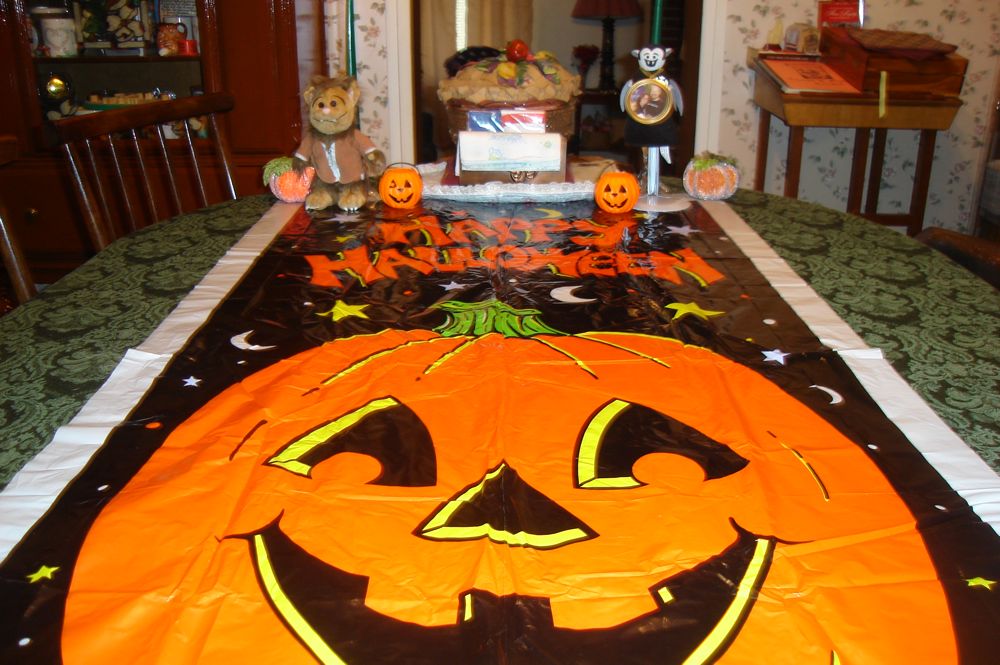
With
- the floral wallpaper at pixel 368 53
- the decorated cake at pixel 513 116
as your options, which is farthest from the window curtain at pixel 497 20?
the decorated cake at pixel 513 116

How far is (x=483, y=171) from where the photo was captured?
6.16ft

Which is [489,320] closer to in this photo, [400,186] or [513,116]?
[400,186]

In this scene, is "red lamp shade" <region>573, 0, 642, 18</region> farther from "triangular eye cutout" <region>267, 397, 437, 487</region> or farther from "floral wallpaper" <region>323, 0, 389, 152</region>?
"triangular eye cutout" <region>267, 397, 437, 487</region>

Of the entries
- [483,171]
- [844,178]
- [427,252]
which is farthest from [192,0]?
[844,178]

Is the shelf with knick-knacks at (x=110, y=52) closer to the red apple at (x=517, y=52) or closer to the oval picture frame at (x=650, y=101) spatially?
the red apple at (x=517, y=52)

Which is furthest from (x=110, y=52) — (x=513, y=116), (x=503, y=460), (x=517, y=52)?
(x=503, y=460)

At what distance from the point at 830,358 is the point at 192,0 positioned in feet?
9.77

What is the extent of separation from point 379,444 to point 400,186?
103cm

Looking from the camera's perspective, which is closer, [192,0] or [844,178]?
[192,0]

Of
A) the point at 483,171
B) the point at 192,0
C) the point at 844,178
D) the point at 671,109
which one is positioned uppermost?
the point at 192,0

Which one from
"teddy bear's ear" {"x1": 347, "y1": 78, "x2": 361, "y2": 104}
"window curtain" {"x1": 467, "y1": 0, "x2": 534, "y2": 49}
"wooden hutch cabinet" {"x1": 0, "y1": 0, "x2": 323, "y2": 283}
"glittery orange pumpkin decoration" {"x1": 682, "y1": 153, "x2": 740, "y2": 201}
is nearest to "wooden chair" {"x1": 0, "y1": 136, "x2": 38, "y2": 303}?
"teddy bear's ear" {"x1": 347, "y1": 78, "x2": 361, "y2": 104}

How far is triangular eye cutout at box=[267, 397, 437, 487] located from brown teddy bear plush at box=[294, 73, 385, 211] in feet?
3.19

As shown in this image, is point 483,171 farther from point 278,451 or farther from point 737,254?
point 278,451

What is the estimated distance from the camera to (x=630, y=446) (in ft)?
2.68
